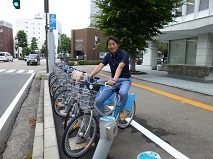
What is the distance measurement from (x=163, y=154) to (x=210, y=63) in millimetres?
14600

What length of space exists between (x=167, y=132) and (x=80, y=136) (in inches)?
77.9

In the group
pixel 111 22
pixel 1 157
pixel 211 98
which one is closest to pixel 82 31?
pixel 111 22

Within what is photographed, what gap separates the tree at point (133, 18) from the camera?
1217cm

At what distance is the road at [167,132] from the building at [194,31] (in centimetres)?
878

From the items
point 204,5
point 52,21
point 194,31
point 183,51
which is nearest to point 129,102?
point 52,21

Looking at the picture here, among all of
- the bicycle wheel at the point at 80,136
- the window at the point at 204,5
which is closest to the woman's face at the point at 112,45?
the bicycle wheel at the point at 80,136

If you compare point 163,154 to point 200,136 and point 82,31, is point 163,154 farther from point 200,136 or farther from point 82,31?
point 82,31

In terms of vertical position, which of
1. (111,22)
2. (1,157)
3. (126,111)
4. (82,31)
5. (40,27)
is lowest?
(1,157)

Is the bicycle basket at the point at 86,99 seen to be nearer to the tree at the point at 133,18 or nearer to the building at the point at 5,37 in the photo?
the tree at the point at 133,18

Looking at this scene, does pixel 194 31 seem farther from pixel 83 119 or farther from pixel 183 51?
pixel 83 119

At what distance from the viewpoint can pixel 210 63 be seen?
608 inches

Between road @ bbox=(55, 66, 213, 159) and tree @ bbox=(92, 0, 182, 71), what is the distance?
7208 mm

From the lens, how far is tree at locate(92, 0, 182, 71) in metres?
12.2

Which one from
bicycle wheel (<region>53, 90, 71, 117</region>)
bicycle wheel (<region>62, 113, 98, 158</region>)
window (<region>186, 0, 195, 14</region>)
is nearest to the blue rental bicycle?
bicycle wheel (<region>62, 113, 98, 158</region>)
